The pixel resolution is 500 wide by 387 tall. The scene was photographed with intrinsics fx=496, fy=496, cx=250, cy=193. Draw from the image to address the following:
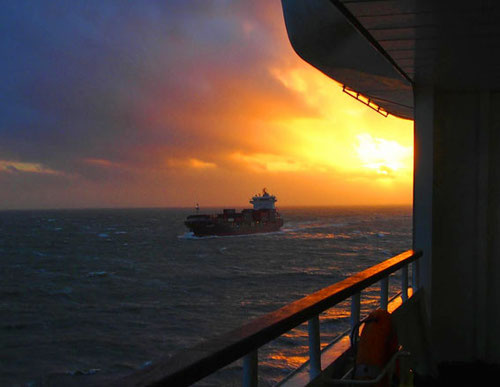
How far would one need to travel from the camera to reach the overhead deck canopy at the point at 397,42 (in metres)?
2.08

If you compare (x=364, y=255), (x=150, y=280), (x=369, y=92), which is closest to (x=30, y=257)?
(x=150, y=280)

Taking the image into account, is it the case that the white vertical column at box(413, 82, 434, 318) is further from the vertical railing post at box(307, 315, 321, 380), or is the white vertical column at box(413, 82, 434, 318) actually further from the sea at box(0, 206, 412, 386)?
the sea at box(0, 206, 412, 386)

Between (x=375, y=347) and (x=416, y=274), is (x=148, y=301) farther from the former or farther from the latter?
(x=375, y=347)

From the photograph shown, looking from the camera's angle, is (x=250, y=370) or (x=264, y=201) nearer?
(x=250, y=370)

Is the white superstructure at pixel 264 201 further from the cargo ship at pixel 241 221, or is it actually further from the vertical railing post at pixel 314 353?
the vertical railing post at pixel 314 353

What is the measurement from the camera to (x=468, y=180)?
4070 millimetres

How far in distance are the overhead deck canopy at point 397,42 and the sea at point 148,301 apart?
37.9 feet

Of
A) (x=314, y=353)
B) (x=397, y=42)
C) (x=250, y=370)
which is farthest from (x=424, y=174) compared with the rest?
(x=250, y=370)

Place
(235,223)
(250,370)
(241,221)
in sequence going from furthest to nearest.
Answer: (241,221), (235,223), (250,370)

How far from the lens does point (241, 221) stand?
238 feet

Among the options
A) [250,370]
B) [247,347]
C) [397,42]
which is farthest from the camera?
[397,42]

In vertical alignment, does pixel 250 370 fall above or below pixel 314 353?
above

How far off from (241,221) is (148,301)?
1782 inches

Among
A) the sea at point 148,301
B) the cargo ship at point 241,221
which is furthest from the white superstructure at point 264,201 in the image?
the sea at point 148,301
